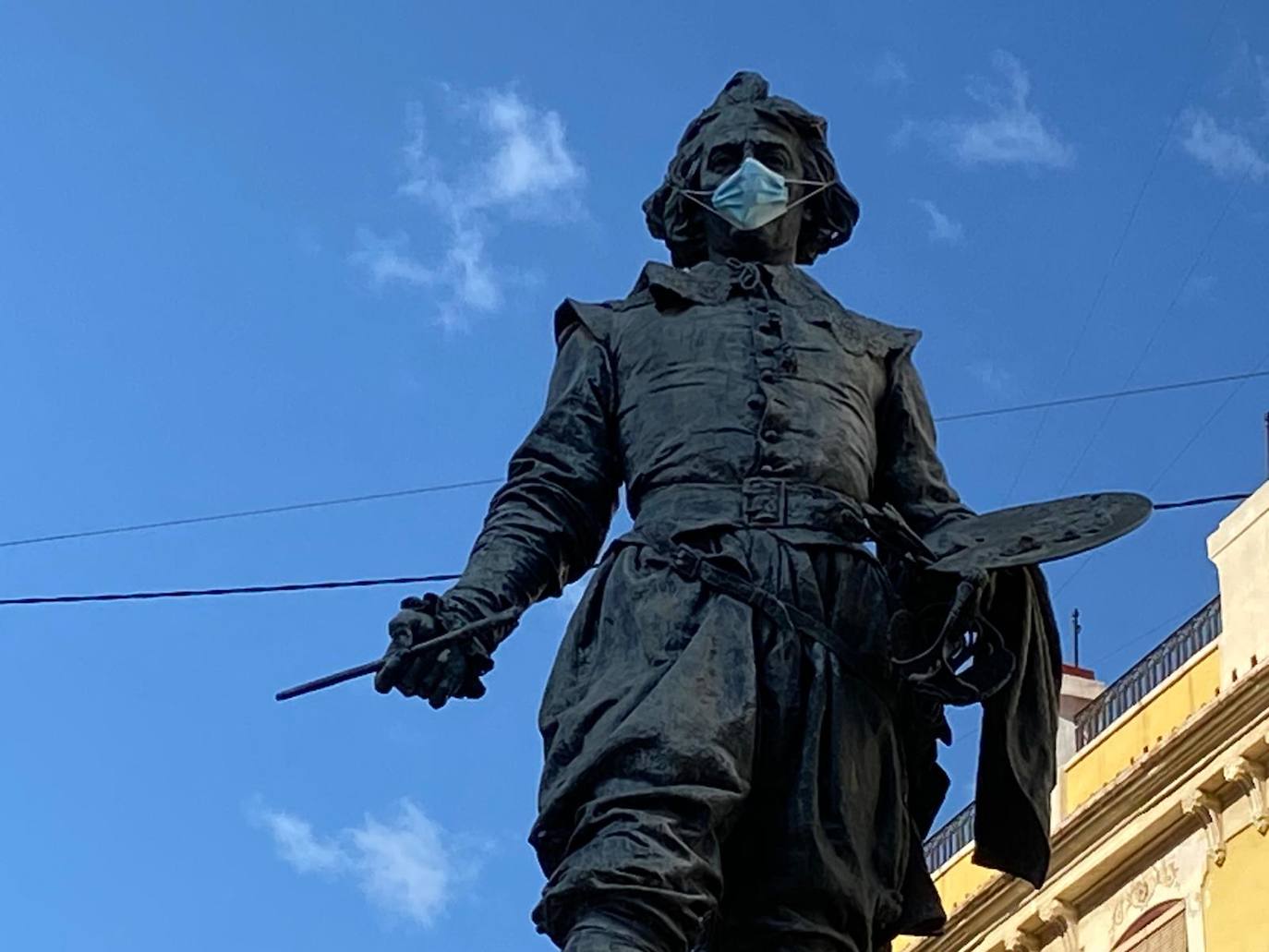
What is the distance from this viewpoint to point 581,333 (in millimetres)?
7922

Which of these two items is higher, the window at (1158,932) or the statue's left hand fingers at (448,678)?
the window at (1158,932)

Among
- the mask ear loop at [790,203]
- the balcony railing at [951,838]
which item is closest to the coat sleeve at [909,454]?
the mask ear loop at [790,203]

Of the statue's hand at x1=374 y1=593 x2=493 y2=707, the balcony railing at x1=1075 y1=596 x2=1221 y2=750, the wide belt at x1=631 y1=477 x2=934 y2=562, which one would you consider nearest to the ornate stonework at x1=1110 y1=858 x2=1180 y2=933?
the balcony railing at x1=1075 y1=596 x2=1221 y2=750

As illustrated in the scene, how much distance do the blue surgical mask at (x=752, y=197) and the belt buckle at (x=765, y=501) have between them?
3.14 feet

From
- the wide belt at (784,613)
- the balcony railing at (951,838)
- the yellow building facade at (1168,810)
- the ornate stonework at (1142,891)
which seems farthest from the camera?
the balcony railing at (951,838)

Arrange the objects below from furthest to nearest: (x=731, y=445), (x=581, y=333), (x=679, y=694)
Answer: (x=581, y=333), (x=731, y=445), (x=679, y=694)

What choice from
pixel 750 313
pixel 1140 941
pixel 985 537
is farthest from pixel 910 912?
pixel 1140 941

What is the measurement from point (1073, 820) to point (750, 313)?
67.9ft

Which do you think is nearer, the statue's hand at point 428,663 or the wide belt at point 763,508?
the statue's hand at point 428,663

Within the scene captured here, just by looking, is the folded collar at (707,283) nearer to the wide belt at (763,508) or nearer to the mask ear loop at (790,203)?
the mask ear loop at (790,203)

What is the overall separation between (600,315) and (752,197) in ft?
1.63

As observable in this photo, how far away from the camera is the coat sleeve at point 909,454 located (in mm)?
7555

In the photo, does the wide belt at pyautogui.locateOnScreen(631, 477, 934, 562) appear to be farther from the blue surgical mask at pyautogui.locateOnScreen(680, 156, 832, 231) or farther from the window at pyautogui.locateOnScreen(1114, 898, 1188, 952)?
the window at pyautogui.locateOnScreen(1114, 898, 1188, 952)

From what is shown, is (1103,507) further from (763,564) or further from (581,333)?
(581,333)
